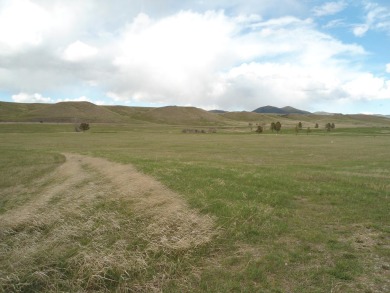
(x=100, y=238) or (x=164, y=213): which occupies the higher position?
(x=164, y=213)

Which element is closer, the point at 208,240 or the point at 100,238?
the point at 208,240

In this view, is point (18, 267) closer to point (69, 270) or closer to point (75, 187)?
point (69, 270)

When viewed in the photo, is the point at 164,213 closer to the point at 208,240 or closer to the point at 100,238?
the point at 100,238

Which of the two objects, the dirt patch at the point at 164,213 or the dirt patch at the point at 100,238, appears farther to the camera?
the dirt patch at the point at 164,213

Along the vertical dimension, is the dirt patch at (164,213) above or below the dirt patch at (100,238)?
above

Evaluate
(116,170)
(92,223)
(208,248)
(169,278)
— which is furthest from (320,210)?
(116,170)

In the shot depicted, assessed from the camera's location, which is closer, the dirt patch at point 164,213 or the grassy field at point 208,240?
the grassy field at point 208,240

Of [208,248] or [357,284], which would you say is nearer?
[357,284]

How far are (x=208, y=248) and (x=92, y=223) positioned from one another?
5592 mm

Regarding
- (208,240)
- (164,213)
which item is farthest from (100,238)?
(208,240)

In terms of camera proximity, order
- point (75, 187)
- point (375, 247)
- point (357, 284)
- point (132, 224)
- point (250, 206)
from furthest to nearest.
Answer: point (75, 187), point (250, 206), point (132, 224), point (375, 247), point (357, 284)

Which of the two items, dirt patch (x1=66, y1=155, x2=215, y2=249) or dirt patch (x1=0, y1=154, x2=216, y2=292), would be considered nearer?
dirt patch (x1=0, y1=154, x2=216, y2=292)

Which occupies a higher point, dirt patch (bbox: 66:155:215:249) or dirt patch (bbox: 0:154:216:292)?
dirt patch (bbox: 66:155:215:249)

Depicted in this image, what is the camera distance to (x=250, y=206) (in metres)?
15.8
